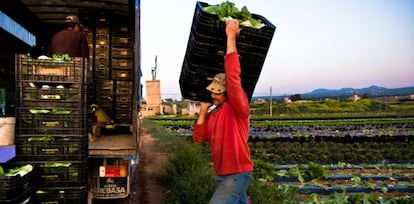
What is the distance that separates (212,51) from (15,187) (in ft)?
7.31

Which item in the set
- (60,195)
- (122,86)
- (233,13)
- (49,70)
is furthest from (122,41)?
(233,13)

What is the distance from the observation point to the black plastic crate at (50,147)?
4.77 meters

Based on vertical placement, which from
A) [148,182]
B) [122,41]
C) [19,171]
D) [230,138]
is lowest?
[148,182]

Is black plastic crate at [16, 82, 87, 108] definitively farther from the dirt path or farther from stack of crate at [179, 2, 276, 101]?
the dirt path

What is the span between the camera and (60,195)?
4.83 metres

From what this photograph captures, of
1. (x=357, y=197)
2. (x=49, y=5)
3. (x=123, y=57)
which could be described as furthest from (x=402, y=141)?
(x=49, y=5)

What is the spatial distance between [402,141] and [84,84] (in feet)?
59.1

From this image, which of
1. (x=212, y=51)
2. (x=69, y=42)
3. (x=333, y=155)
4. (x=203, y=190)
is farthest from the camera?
(x=333, y=155)

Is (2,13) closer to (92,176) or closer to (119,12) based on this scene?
(119,12)

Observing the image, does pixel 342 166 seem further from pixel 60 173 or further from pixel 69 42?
pixel 60 173

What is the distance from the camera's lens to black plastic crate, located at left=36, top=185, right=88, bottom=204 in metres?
4.79

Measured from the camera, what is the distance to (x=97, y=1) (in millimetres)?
8117

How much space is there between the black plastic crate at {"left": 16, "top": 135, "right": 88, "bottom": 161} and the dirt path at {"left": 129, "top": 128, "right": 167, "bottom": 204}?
2.75 m

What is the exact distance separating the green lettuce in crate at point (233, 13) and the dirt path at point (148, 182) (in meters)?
4.32
